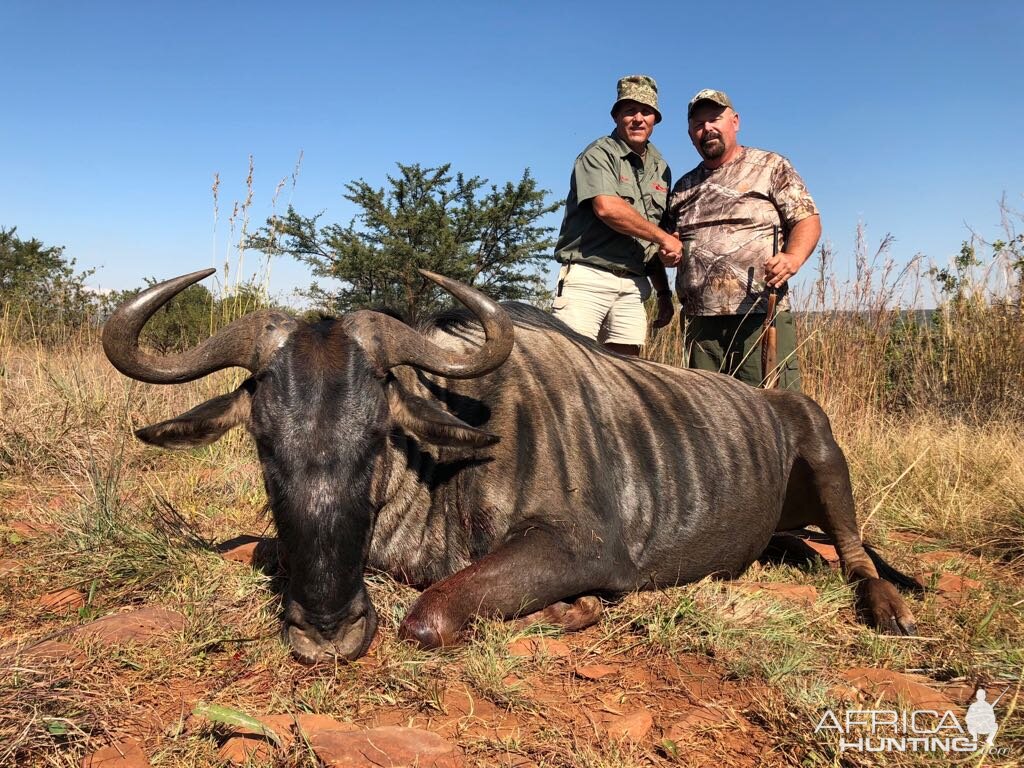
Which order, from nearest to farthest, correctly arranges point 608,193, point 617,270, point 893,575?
point 893,575, point 608,193, point 617,270

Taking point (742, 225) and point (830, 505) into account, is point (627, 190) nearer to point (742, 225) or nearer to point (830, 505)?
point (742, 225)

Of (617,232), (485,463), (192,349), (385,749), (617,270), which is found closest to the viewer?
(385,749)

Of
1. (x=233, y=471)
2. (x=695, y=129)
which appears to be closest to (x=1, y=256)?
(x=233, y=471)

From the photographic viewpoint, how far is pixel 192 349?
2.72 metres

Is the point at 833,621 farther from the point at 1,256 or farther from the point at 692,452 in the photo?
the point at 1,256

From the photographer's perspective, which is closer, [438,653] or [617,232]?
[438,653]

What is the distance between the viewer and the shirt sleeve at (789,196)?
207 inches

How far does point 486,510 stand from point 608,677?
86cm

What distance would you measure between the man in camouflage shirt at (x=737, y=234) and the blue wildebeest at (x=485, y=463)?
50.2 inches

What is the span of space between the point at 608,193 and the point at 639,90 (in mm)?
879

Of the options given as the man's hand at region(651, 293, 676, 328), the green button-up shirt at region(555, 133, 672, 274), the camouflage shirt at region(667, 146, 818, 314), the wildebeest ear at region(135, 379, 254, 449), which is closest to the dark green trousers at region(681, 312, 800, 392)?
the camouflage shirt at region(667, 146, 818, 314)

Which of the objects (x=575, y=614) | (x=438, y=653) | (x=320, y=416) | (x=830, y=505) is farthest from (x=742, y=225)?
(x=438, y=653)

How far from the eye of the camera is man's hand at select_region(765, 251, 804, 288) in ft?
16.4

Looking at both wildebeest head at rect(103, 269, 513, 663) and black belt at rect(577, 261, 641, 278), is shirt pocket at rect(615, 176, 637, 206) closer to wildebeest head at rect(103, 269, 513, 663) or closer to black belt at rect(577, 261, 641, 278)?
black belt at rect(577, 261, 641, 278)
